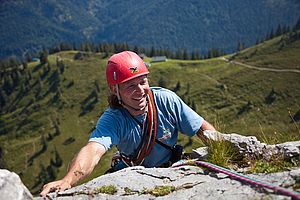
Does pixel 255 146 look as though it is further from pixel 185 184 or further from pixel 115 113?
pixel 115 113

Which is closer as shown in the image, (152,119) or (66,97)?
(152,119)

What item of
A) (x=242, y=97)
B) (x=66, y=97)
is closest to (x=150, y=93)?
(x=242, y=97)

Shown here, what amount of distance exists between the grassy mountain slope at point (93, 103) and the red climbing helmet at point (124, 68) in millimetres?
119477

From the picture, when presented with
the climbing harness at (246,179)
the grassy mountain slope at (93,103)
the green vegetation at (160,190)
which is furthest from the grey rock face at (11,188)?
the grassy mountain slope at (93,103)

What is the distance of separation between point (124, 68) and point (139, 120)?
114 centimetres

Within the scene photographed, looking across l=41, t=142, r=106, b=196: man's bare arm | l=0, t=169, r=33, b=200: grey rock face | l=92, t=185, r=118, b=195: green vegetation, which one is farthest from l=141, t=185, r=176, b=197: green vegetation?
l=0, t=169, r=33, b=200: grey rock face

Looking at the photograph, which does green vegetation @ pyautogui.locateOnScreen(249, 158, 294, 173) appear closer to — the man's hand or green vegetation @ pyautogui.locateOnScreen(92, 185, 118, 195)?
green vegetation @ pyautogui.locateOnScreen(92, 185, 118, 195)

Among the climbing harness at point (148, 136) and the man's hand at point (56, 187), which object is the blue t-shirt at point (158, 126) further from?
the man's hand at point (56, 187)

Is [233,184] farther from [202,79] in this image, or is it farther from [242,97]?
[202,79]

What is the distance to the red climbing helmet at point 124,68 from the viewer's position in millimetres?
6820

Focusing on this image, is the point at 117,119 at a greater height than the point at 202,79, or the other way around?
the point at 117,119

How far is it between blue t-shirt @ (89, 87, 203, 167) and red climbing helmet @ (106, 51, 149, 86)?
67 centimetres

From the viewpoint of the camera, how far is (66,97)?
607 ft

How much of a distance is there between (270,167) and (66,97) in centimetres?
18617
